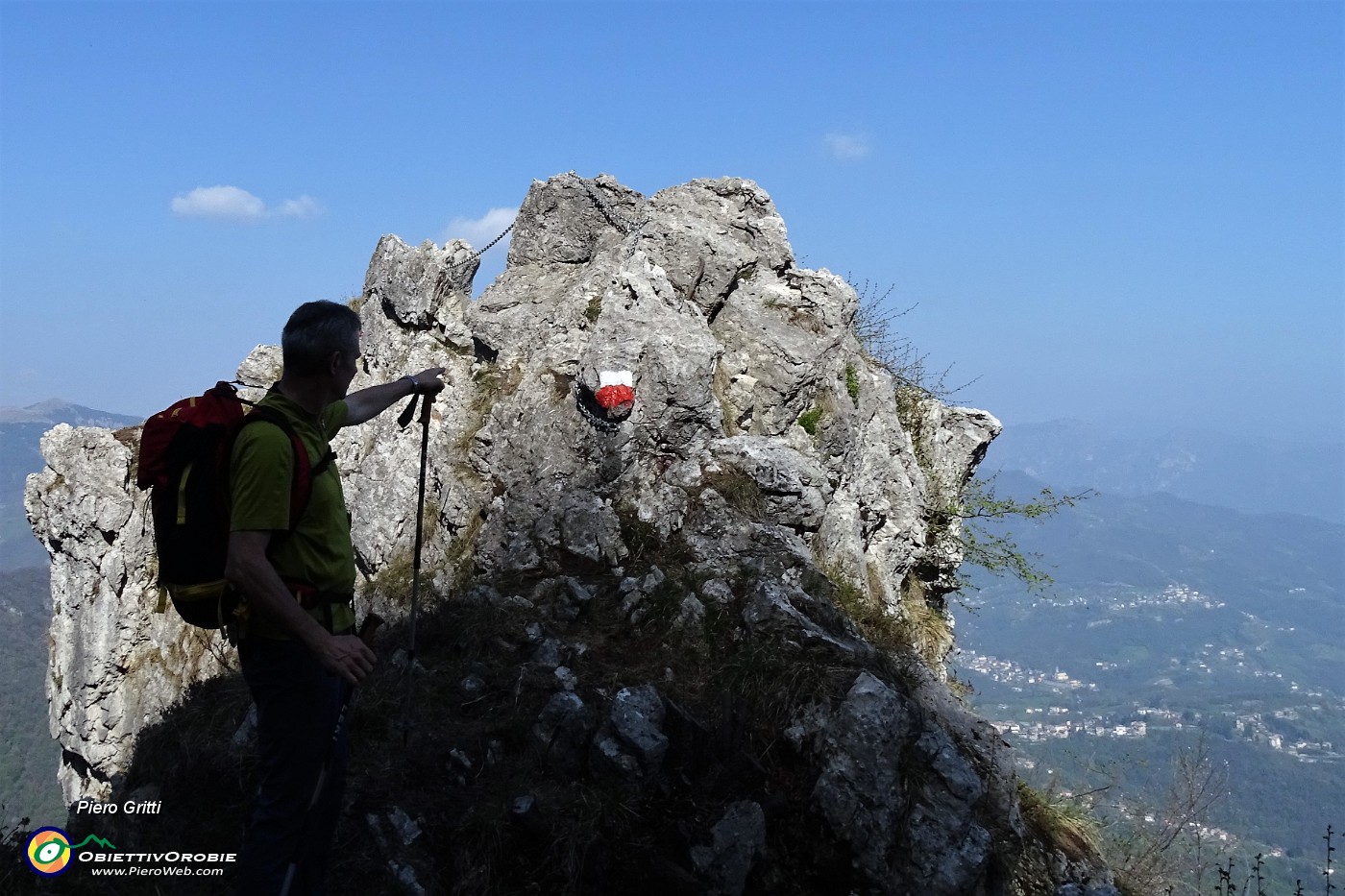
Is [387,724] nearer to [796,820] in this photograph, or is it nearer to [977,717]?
[796,820]

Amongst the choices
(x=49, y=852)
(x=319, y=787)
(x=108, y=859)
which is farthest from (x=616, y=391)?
(x=49, y=852)

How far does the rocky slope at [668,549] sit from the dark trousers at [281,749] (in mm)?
1678

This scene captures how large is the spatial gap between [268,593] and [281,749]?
1042 mm

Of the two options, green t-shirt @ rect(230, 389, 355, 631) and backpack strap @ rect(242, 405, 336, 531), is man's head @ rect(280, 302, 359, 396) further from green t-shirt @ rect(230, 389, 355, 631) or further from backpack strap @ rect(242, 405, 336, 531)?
backpack strap @ rect(242, 405, 336, 531)

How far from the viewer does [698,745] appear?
6930mm

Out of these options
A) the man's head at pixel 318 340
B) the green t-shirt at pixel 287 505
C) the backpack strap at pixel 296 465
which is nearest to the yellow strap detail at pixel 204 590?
the green t-shirt at pixel 287 505

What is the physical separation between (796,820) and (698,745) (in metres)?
0.94

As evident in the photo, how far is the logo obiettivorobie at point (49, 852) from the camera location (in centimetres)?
598

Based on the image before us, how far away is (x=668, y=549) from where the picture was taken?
9.28 m

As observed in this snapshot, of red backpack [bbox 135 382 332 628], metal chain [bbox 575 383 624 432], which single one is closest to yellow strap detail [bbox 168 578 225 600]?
red backpack [bbox 135 382 332 628]

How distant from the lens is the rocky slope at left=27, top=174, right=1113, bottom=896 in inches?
263

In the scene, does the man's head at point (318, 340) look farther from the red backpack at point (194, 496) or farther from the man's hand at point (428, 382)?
the man's hand at point (428, 382)

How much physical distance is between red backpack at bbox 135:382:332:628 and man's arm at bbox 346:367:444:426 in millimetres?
1255

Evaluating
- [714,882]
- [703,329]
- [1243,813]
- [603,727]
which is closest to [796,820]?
[714,882]
